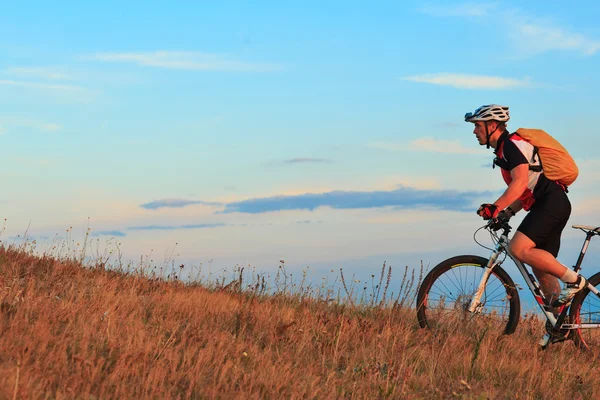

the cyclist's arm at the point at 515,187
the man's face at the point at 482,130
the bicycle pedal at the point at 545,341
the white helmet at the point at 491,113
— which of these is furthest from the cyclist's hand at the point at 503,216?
the bicycle pedal at the point at 545,341

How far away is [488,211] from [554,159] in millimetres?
1061

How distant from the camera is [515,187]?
7.74 meters

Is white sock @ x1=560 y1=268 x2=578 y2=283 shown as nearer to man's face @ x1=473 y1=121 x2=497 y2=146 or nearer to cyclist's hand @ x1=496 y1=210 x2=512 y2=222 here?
cyclist's hand @ x1=496 y1=210 x2=512 y2=222

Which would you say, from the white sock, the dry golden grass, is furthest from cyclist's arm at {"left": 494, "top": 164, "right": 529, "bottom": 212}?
the dry golden grass

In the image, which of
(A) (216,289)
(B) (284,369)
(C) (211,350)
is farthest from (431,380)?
(A) (216,289)

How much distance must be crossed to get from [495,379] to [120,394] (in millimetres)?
3790

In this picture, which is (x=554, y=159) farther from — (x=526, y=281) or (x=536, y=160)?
(x=526, y=281)

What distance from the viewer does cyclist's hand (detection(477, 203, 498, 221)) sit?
7799 millimetres

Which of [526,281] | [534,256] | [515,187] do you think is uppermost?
[515,187]

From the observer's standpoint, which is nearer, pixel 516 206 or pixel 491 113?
pixel 491 113

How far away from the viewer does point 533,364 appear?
737 centimetres

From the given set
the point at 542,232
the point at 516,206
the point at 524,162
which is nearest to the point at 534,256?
the point at 542,232

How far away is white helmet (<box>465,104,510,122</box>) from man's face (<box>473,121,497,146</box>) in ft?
0.21

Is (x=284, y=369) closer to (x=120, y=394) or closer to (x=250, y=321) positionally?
(x=120, y=394)
